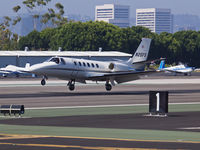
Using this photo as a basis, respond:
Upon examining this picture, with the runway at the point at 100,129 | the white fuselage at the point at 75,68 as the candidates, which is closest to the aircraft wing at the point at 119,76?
the white fuselage at the point at 75,68

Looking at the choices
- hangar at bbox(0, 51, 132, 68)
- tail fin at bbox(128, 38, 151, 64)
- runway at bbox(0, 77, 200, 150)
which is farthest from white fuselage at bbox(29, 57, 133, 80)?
hangar at bbox(0, 51, 132, 68)

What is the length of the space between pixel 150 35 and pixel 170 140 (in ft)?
562

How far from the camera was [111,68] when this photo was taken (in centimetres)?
5125

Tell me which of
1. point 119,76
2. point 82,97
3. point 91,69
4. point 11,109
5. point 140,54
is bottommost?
point 82,97

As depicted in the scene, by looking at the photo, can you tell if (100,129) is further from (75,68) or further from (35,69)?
(75,68)

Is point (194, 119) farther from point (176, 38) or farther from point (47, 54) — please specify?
point (176, 38)

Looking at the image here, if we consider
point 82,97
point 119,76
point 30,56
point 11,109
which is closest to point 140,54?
point 119,76

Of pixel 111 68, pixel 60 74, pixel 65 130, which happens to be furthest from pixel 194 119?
pixel 111 68

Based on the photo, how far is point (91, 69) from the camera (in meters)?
49.7

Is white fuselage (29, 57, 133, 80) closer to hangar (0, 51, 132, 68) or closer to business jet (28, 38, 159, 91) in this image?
business jet (28, 38, 159, 91)

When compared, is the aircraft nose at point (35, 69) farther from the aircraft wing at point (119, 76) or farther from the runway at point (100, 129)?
the runway at point (100, 129)

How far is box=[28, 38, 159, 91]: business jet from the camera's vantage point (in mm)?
46719

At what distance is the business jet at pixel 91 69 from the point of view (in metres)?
46.7

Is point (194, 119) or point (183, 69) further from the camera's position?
point (183, 69)
